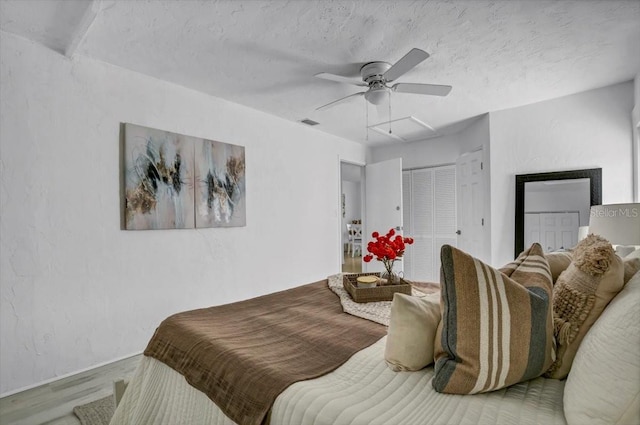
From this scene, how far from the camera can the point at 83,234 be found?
2.47 m

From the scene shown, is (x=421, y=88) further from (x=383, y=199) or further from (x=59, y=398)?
(x=59, y=398)

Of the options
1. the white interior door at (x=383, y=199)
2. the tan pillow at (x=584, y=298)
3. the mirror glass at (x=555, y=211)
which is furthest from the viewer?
the white interior door at (x=383, y=199)

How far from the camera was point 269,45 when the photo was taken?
2.37 metres

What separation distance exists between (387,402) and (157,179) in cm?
267

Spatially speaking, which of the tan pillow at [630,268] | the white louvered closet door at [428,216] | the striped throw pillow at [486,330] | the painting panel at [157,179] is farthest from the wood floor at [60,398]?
the white louvered closet door at [428,216]

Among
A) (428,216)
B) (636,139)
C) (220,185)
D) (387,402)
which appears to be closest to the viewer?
(387,402)

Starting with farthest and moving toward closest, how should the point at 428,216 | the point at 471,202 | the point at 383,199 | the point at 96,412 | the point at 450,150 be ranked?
the point at 428,216 → the point at 383,199 → the point at 450,150 → the point at 471,202 → the point at 96,412

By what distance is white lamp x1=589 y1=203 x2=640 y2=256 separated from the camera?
2021 millimetres

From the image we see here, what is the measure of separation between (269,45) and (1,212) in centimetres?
212

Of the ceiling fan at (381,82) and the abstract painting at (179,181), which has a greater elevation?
the ceiling fan at (381,82)

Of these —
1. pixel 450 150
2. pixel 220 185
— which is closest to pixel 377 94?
pixel 220 185

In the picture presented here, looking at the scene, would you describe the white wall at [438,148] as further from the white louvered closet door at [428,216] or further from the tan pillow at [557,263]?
the tan pillow at [557,263]

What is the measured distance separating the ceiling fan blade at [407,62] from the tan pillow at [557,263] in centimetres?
138

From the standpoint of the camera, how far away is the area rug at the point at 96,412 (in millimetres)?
1835
